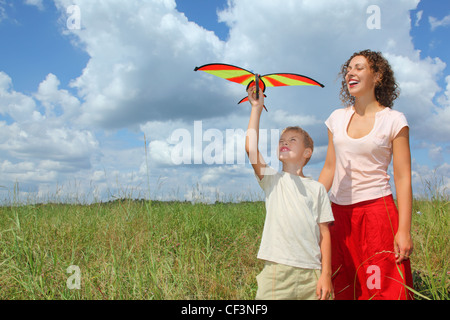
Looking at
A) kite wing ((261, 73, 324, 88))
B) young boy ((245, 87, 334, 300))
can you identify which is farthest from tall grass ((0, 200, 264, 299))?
kite wing ((261, 73, 324, 88))

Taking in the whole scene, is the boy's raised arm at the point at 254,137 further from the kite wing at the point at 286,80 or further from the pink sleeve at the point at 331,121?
the pink sleeve at the point at 331,121

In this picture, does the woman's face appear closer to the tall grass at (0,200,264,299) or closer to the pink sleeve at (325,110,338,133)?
the pink sleeve at (325,110,338,133)

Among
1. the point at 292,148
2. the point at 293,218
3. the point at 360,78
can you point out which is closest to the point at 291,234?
the point at 293,218

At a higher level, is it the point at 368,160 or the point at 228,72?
the point at 228,72

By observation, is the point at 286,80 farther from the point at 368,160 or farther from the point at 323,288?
the point at 323,288

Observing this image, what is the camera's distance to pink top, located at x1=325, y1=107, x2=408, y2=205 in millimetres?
2117

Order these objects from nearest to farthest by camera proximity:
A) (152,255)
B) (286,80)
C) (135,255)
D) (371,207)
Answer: (286,80), (371,207), (152,255), (135,255)

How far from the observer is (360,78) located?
2.33 m

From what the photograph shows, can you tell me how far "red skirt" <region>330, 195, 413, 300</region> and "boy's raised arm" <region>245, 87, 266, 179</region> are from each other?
0.72m

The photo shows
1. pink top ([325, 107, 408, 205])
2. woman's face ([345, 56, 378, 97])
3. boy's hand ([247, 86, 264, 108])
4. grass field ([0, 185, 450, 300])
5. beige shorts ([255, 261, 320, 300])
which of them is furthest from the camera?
grass field ([0, 185, 450, 300])

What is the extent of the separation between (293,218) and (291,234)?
0.09 m
